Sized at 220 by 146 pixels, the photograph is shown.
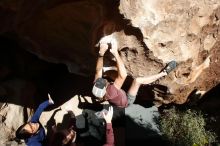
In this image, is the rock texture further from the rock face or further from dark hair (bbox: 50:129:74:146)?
dark hair (bbox: 50:129:74:146)

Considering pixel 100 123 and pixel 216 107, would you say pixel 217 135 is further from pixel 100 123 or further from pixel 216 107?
pixel 100 123

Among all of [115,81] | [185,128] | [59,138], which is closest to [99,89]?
[115,81]

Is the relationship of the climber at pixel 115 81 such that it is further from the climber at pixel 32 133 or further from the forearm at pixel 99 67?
the climber at pixel 32 133

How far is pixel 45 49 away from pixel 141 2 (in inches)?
95.2

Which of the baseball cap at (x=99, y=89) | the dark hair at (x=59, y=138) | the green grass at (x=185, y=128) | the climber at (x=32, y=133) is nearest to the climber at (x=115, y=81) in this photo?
the baseball cap at (x=99, y=89)

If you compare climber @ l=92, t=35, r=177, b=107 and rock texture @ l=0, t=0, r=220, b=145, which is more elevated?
rock texture @ l=0, t=0, r=220, b=145

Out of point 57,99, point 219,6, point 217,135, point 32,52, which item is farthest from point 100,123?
point 219,6

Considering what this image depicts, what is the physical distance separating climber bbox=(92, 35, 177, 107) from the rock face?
10cm

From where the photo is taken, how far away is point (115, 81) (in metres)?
6.95

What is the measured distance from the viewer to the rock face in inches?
246

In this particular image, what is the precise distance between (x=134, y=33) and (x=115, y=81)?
3.05ft

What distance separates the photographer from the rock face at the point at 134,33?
20.5ft

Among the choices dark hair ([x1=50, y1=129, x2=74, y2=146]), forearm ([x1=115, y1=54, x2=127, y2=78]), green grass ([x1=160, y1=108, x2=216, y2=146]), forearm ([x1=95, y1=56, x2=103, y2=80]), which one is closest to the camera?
forearm ([x1=115, y1=54, x2=127, y2=78])

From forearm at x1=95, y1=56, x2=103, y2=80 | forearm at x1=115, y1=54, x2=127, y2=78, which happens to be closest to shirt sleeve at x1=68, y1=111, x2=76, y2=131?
forearm at x1=95, y1=56, x2=103, y2=80
